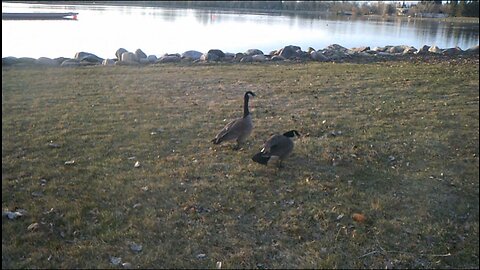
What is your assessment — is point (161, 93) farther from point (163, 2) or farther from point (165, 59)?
point (163, 2)

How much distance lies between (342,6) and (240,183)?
46.1m

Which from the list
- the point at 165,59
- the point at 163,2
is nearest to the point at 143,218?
the point at 165,59

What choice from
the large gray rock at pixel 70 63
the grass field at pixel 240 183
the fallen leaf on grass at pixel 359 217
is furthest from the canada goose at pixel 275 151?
Answer: the large gray rock at pixel 70 63

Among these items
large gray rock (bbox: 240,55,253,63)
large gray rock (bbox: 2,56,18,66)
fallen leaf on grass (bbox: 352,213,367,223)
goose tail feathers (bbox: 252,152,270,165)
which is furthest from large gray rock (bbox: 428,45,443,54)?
large gray rock (bbox: 2,56,18,66)

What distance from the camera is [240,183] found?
5617 mm

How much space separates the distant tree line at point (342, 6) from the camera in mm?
7285

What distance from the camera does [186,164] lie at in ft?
20.4

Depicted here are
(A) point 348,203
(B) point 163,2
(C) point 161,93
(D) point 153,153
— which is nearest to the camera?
(A) point 348,203

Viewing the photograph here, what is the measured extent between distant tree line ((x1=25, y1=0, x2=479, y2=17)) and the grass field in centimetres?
142

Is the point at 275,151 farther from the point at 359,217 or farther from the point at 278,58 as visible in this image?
the point at 278,58

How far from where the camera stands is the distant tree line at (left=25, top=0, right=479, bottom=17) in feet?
23.9

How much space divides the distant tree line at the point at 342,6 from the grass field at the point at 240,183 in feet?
4.66

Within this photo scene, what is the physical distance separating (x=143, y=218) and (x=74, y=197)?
1.00 metres

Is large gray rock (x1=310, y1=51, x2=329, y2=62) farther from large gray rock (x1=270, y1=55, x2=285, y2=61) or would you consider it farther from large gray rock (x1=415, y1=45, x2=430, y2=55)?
large gray rock (x1=415, y1=45, x2=430, y2=55)
